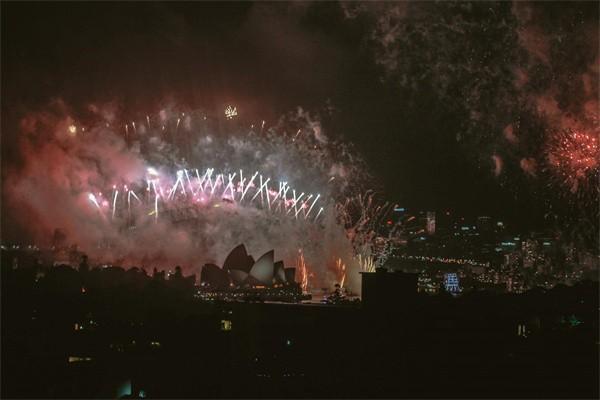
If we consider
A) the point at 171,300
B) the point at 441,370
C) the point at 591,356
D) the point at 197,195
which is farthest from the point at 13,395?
the point at 197,195

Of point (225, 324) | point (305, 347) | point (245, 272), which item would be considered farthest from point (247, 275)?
point (305, 347)

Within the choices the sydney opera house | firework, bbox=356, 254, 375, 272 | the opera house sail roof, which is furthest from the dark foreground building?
firework, bbox=356, 254, 375, 272

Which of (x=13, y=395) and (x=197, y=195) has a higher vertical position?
(x=197, y=195)

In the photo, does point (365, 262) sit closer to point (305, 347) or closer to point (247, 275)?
point (247, 275)

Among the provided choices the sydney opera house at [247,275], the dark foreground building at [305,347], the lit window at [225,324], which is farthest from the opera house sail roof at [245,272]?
the lit window at [225,324]

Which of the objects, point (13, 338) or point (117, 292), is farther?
point (117, 292)

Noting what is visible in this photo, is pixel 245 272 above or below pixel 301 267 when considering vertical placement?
below

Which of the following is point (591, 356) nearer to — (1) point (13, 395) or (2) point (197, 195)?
(1) point (13, 395)

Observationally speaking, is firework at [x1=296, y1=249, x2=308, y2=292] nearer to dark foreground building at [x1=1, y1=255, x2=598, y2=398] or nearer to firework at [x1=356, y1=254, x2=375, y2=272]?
firework at [x1=356, y1=254, x2=375, y2=272]
